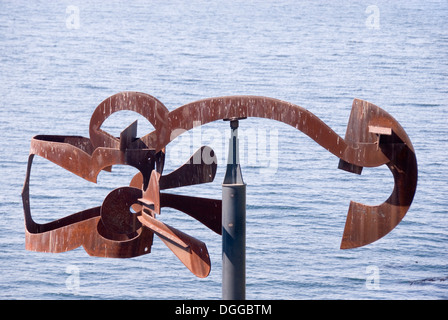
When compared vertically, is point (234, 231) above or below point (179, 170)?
below

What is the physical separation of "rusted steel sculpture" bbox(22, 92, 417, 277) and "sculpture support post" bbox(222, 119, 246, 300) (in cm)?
23

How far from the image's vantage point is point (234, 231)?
26.1ft

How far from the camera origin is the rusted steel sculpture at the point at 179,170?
795cm

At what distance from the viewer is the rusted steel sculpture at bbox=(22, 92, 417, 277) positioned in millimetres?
7949

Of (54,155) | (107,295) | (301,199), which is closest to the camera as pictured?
(54,155)

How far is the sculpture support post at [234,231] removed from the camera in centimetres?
796

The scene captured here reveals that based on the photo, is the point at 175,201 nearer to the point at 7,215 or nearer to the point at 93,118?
the point at 93,118

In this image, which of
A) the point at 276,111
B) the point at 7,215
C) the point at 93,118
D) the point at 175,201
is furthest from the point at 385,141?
the point at 7,215

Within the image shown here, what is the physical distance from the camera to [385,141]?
8086mm

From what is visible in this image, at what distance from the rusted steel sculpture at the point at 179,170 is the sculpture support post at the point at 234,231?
0.23m

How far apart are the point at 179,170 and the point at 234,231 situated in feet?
4.57

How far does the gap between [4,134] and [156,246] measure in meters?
15.9

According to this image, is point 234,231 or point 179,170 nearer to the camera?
point 234,231
